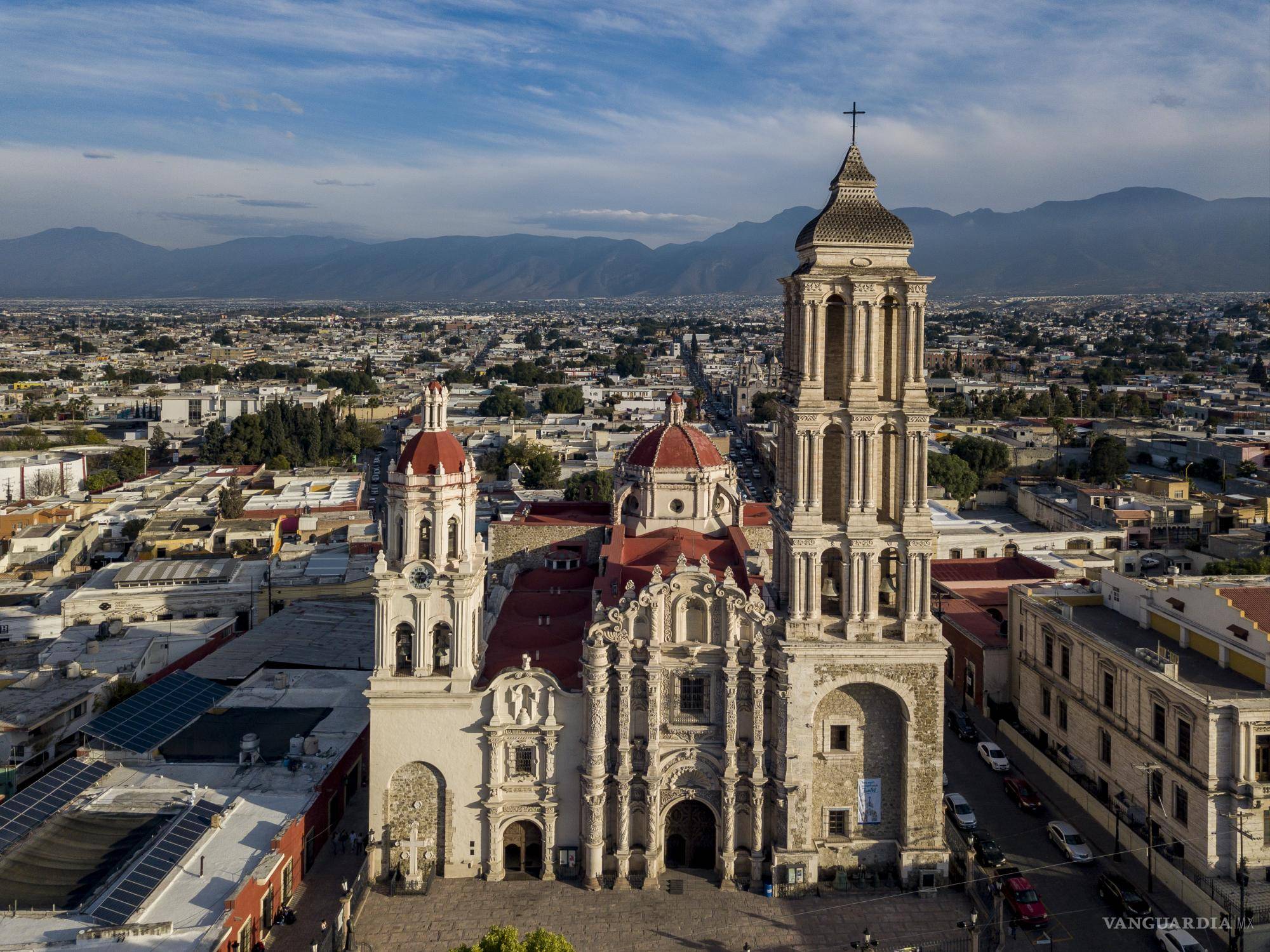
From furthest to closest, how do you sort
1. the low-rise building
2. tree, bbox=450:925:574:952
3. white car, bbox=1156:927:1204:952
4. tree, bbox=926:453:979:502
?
tree, bbox=926:453:979:502 → the low-rise building → white car, bbox=1156:927:1204:952 → tree, bbox=450:925:574:952

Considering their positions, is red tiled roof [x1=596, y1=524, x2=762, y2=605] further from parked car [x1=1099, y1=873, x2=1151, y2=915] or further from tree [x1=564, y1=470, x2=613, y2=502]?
tree [x1=564, y1=470, x2=613, y2=502]

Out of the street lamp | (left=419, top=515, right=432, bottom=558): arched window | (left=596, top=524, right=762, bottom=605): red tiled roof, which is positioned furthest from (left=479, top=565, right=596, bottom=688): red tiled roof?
the street lamp

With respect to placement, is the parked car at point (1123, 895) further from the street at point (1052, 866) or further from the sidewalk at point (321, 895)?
the sidewalk at point (321, 895)

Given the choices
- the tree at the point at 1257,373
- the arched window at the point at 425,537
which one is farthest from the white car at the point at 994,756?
the tree at the point at 1257,373

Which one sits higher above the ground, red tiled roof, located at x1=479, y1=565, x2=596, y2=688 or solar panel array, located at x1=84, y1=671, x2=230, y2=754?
red tiled roof, located at x1=479, y1=565, x2=596, y2=688

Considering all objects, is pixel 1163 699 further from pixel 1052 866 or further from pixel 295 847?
pixel 295 847

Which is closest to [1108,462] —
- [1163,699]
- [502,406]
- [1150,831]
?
[1163,699]
